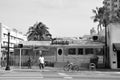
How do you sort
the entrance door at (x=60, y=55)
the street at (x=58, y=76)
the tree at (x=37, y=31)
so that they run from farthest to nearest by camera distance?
the tree at (x=37, y=31) < the entrance door at (x=60, y=55) < the street at (x=58, y=76)

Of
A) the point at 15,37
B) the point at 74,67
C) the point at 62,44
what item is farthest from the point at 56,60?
the point at 15,37

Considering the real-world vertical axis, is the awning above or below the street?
above

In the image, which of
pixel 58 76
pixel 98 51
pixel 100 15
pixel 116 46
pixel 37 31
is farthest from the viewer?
pixel 37 31

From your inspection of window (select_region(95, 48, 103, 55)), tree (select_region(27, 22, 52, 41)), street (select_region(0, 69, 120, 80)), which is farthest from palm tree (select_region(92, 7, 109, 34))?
street (select_region(0, 69, 120, 80))

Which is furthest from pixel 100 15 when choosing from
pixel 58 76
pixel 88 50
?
pixel 58 76

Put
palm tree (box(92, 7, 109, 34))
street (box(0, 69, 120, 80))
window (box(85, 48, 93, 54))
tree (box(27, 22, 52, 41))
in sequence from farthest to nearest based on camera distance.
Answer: tree (box(27, 22, 52, 41)) → palm tree (box(92, 7, 109, 34)) → window (box(85, 48, 93, 54)) → street (box(0, 69, 120, 80))

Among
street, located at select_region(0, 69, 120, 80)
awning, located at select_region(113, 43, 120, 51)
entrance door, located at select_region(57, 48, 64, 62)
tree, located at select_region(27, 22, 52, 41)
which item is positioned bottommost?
street, located at select_region(0, 69, 120, 80)

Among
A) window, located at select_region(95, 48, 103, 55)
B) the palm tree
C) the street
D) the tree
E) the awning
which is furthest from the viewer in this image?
the tree

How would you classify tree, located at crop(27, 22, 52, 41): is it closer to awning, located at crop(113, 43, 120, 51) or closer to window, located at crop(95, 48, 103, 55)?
window, located at crop(95, 48, 103, 55)

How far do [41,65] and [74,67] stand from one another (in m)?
4.12

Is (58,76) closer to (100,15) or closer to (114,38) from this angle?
(114,38)

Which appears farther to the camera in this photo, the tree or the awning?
the tree

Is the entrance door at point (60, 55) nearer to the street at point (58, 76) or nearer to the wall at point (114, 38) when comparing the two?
the wall at point (114, 38)

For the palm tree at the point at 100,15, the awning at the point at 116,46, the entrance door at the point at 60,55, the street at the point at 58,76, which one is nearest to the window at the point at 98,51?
the awning at the point at 116,46
